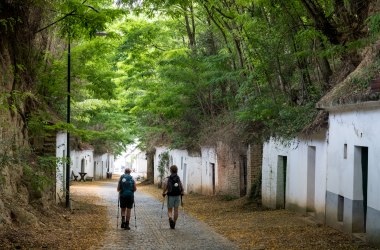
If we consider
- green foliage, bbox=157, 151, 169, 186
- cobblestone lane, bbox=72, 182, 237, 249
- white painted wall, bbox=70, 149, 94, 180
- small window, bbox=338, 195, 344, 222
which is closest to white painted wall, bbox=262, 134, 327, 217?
small window, bbox=338, 195, 344, 222

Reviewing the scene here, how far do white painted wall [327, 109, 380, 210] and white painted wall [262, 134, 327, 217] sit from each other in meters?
0.89

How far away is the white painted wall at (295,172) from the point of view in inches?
592

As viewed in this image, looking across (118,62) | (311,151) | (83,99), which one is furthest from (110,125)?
(311,151)

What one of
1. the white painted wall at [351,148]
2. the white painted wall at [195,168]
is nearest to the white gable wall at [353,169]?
the white painted wall at [351,148]

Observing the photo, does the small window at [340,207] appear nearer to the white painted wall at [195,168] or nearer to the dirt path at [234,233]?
the dirt path at [234,233]

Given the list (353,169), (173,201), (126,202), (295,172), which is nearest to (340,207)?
(353,169)

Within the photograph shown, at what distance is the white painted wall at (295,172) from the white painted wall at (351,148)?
89cm

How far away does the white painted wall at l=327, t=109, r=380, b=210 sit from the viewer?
11.0 metres

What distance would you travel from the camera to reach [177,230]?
15000mm

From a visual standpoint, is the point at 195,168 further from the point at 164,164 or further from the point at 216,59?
the point at 216,59

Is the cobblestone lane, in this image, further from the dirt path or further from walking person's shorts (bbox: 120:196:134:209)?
walking person's shorts (bbox: 120:196:134:209)

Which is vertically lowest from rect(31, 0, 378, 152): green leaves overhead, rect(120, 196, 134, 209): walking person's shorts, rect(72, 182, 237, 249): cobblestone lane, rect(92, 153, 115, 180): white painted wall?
rect(92, 153, 115, 180): white painted wall

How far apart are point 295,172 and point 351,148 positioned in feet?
16.0

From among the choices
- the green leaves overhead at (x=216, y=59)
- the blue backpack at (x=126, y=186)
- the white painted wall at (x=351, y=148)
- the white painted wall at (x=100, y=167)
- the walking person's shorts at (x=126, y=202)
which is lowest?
the white painted wall at (x=100, y=167)
